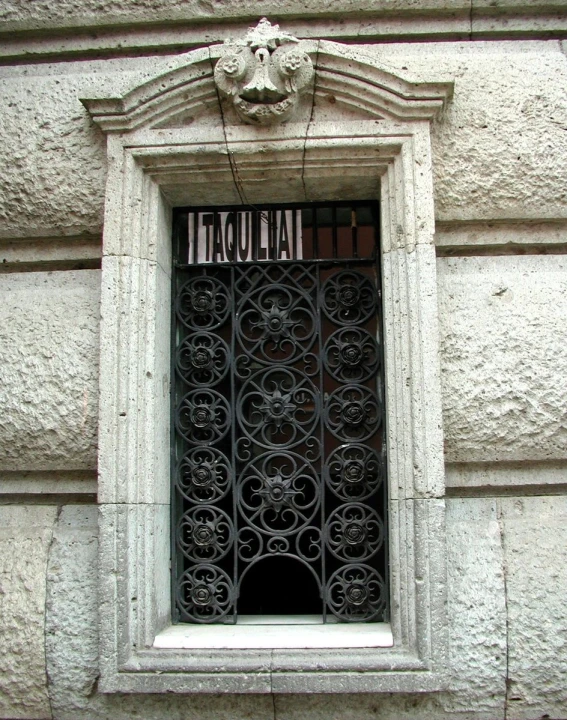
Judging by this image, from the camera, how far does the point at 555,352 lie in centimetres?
295

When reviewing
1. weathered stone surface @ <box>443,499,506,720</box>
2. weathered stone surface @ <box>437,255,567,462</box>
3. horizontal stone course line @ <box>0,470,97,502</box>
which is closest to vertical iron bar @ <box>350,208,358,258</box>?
weathered stone surface @ <box>437,255,567,462</box>

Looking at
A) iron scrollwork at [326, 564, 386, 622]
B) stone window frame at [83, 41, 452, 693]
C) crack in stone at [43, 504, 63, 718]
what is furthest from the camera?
iron scrollwork at [326, 564, 386, 622]

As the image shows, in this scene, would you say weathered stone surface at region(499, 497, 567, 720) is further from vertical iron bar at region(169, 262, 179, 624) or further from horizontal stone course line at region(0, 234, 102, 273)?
horizontal stone course line at region(0, 234, 102, 273)

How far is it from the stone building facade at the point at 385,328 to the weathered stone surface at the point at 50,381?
0.01 meters

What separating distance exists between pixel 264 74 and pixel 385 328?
121 cm

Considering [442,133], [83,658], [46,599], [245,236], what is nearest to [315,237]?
[245,236]

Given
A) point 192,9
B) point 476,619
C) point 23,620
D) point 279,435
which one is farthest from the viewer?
point 192,9

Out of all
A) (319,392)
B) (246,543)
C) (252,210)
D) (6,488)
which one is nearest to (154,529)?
(246,543)

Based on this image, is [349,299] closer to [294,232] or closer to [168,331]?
[294,232]

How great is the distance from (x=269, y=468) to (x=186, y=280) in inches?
38.9

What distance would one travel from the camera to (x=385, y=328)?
3.00m

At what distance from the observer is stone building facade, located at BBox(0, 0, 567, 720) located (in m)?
2.79

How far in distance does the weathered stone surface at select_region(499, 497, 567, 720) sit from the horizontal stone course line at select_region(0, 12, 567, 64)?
7.16 ft

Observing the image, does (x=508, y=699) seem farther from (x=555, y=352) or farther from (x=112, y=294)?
(x=112, y=294)
